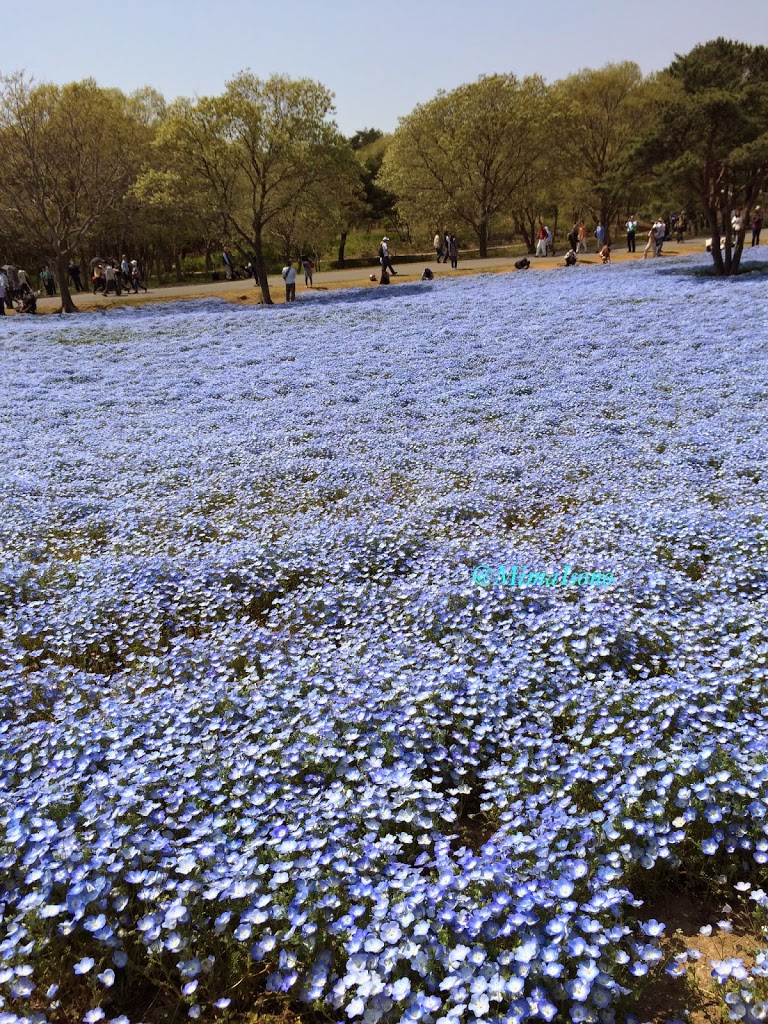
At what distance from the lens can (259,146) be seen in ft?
86.4

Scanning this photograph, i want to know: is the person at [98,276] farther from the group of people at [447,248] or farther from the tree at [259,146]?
the group of people at [447,248]

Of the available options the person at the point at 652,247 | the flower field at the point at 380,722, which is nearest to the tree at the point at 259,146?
the person at the point at 652,247

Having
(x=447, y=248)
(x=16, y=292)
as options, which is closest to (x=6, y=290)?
(x=16, y=292)

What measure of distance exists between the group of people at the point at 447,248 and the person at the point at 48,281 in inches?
835

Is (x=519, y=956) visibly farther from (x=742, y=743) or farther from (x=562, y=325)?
(x=562, y=325)

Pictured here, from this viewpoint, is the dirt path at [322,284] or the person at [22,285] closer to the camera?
the person at [22,285]

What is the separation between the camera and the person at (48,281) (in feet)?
128

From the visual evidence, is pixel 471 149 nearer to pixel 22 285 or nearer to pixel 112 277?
pixel 112 277

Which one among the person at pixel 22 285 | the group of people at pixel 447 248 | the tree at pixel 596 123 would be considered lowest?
the person at pixel 22 285

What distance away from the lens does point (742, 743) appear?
3799 millimetres

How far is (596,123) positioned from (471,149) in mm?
11509

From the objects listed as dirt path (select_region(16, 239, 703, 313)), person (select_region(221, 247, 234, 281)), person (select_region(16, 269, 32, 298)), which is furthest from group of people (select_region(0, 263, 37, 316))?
person (select_region(221, 247, 234, 281))

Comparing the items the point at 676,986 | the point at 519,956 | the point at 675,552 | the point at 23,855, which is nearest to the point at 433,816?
the point at 519,956

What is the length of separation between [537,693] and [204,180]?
89.0 feet
